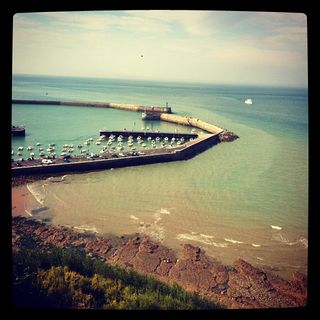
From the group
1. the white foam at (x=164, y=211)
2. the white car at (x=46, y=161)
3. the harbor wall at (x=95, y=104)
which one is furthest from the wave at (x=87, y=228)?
the harbor wall at (x=95, y=104)

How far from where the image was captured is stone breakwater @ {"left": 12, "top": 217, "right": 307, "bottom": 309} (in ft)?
12.4

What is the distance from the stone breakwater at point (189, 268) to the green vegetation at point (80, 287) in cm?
56

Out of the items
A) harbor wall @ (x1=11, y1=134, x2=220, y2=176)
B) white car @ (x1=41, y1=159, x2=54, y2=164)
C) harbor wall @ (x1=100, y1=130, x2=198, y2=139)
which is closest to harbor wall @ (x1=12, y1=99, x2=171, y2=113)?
harbor wall @ (x1=100, y1=130, x2=198, y2=139)

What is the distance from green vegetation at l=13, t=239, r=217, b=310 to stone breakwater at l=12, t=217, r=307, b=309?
0.56 metres

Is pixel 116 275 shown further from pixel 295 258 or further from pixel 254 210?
pixel 254 210

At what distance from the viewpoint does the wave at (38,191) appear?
6.51 meters

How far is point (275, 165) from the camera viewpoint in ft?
31.6

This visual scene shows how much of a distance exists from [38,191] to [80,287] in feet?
15.3

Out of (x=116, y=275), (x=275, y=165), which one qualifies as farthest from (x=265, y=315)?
(x=275, y=165)

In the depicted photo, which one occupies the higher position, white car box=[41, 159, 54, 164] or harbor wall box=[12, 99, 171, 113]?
harbor wall box=[12, 99, 171, 113]

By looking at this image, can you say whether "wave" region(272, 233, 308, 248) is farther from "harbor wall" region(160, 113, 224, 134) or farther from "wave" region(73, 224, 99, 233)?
"harbor wall" region(160, 113, 224, 134)

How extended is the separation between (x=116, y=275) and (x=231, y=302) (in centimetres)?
140

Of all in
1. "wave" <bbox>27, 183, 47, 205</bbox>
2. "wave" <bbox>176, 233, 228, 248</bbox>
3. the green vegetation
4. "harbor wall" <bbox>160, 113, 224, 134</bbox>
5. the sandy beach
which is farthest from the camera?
"harbor wall" <bbox>160, 113, 224, 134</bbox>

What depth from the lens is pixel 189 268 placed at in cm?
432
